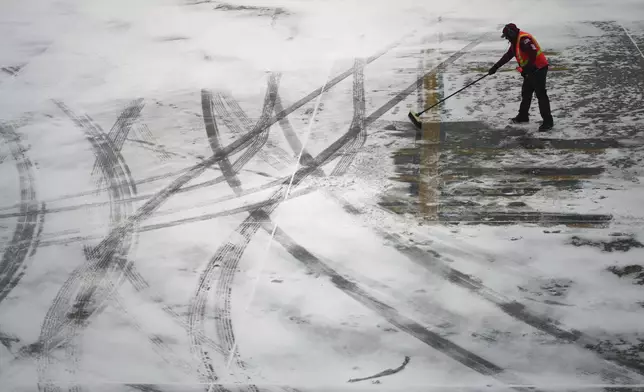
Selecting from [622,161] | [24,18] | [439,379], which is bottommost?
[439,379]

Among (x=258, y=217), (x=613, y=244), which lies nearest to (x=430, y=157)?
(x=258, y=217)

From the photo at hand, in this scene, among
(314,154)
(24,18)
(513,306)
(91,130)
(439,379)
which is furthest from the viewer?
(24,18)

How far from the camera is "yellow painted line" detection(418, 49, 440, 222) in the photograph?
8.04m

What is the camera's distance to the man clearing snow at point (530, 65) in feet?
29.7

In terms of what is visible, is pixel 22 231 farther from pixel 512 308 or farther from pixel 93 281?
pixel 512 308

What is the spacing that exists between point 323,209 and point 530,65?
11.1 feet

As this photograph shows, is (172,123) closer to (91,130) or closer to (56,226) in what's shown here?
(91,130)

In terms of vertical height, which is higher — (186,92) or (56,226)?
(186,92)

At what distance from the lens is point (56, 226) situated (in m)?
8.16

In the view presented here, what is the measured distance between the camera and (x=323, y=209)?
8.14 m

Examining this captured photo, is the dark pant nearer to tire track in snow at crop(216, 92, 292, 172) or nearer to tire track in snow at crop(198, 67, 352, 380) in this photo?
tire track in snow at crop(216, 92, 292, 172)

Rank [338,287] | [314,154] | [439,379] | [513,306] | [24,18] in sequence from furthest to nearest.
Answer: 1. [24,18]
2. [314,154]
3. [338,287]
4. [513,306]
5. [439,379]

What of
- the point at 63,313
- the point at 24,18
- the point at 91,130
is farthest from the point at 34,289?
the point at 24,18

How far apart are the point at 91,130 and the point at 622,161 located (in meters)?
7.13
